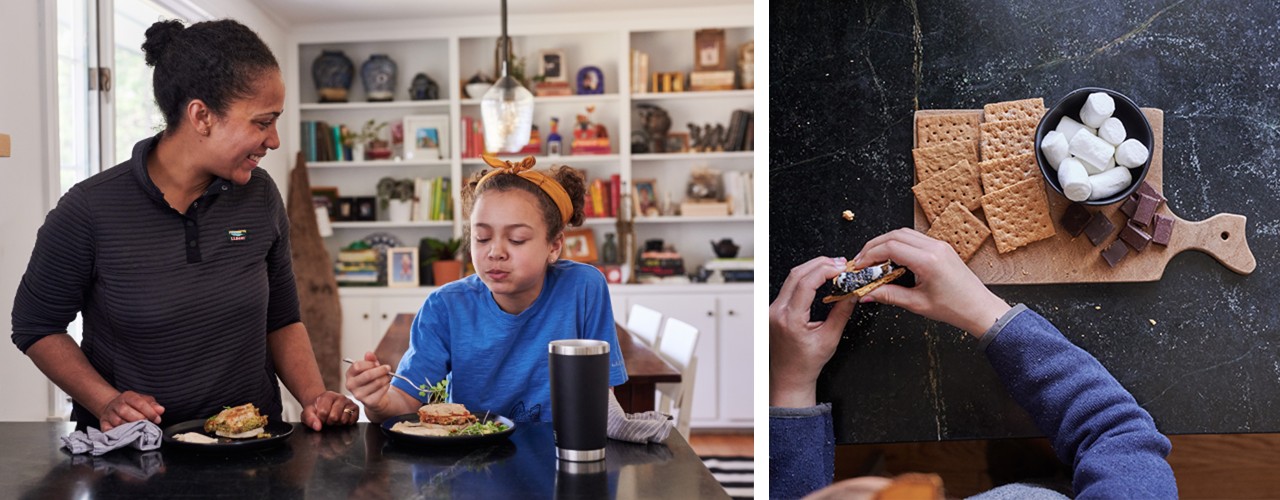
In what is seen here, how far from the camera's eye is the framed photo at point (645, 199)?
5.48 metres

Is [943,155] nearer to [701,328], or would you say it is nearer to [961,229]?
[961,229]


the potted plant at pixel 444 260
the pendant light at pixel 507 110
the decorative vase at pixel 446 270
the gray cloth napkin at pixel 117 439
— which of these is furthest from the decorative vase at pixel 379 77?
the gray cloth napkin at pixel 117 439

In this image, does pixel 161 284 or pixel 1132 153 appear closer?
pixel 1132 153

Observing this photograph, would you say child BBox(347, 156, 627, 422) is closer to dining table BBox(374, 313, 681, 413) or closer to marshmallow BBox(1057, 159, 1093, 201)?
marshmallow BBox(1057, 159, 1093, 201)

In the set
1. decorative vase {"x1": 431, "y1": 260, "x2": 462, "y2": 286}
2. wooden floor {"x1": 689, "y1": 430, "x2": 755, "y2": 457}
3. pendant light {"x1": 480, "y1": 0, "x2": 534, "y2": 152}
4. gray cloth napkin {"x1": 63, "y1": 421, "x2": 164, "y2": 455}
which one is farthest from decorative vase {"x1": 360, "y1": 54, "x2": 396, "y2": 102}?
gray cloth napkin {"x1": 63, "y1": 421, "x2": 164, "y2": 455}

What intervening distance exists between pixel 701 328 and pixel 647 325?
1.21 metres

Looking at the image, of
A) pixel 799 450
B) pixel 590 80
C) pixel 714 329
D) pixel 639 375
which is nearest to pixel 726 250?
pixel 714 329

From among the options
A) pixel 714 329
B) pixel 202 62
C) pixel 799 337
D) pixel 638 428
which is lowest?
pixel 714 329

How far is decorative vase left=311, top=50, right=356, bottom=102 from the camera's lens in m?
5.54

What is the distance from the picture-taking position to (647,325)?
4.10 m

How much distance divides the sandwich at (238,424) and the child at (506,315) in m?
0.26

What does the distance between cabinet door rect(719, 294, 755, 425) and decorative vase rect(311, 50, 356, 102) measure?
8.02 feet


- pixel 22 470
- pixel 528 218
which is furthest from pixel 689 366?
pixel 22 470

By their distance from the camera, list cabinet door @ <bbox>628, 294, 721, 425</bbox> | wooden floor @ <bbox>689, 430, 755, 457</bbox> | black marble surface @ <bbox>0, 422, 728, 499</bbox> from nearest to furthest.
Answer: black marble surface @ <bbox>0, 422, 728, 499</bbox>
wooden floor @ <bbox>689, 430, 755, 457</bbox>
cabinet door @ <bbox>628, 294, 721, 425</bbox>
